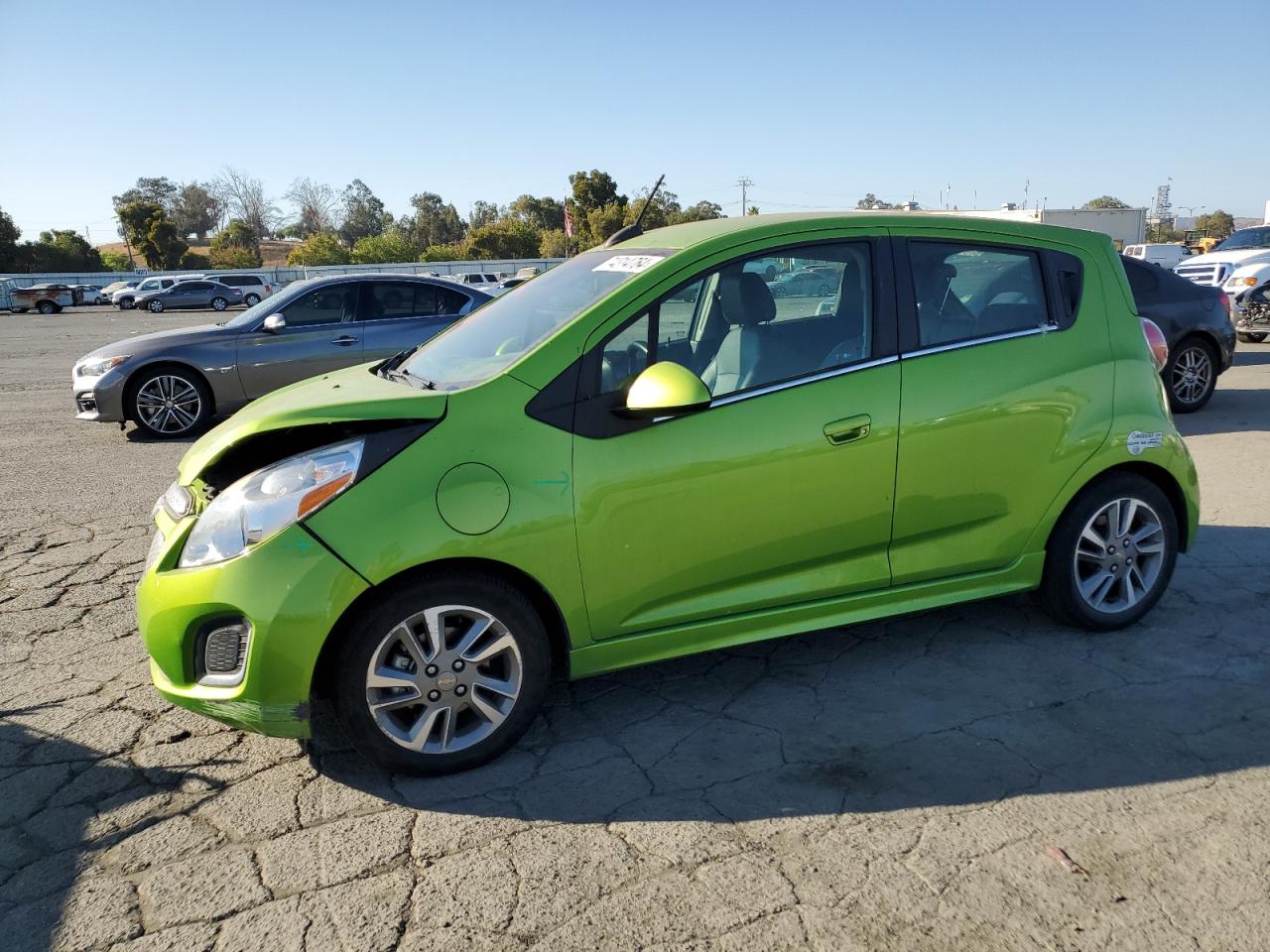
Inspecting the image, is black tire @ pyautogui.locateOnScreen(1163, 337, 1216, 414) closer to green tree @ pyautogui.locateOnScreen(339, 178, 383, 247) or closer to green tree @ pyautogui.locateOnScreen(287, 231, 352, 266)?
green tree @ pyautogui.locateOnScreen(287, 231, 352, 266)

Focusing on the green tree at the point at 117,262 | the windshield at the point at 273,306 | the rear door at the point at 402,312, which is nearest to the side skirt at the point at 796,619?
the rear door at the point at 402,312

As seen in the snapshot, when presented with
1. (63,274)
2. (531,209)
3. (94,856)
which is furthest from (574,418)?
(531,209)

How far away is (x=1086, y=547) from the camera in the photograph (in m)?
4.11

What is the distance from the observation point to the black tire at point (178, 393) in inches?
366

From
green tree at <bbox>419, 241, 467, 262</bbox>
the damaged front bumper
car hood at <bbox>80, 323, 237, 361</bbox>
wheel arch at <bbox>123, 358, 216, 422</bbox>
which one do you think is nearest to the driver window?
car hood at <bbox>80, 323, 237, 361</bbox>

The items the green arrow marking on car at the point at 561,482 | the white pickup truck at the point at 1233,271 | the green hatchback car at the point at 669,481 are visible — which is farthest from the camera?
the white pickup truck at the point at 1233,271

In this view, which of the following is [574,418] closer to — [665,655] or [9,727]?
[665,655]

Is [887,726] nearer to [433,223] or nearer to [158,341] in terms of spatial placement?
[158,341]

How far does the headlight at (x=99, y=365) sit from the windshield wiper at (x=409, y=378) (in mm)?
6506

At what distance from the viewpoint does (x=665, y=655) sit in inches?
134

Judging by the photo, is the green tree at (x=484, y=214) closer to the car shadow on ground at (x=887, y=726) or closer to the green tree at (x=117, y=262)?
the green tree at (x=117, y=262)

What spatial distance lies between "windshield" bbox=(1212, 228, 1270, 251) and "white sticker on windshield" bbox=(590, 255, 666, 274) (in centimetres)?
1904

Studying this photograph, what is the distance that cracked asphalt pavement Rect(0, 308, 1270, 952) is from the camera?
8.17 ft

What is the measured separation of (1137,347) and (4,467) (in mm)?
8485
